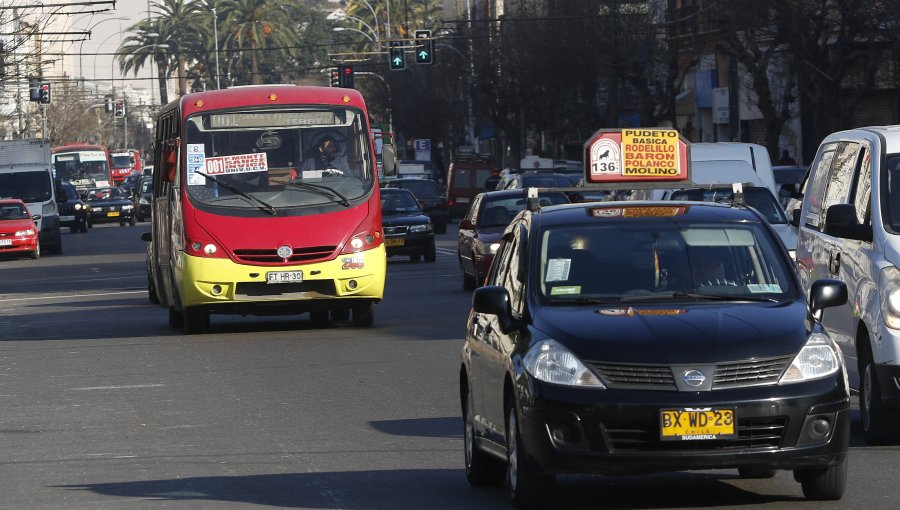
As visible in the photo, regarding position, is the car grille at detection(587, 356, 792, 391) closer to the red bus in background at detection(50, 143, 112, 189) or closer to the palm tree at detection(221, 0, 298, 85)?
the red bus in background at detection(50, 143, 112, 189)

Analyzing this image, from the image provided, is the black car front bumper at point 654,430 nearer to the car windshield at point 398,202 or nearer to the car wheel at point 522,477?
the car wheel at point 522,477

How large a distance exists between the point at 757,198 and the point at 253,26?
78.8 metres

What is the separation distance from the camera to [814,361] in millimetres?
8383

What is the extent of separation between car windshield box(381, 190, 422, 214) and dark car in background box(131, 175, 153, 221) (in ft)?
140

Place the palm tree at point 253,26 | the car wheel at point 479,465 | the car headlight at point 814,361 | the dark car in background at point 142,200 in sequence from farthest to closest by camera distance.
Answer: the palm tree at point 253,26
the dark car in background at point 142,200
the car wheel at point 479,465
the car headlight at point 814,361

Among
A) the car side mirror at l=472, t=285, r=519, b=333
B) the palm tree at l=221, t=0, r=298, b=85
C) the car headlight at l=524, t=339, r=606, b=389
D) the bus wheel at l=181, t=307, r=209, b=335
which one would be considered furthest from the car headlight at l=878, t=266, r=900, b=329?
the palm tree at l=221, t=0, r=298, b=85

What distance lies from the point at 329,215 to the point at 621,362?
42.9 feet

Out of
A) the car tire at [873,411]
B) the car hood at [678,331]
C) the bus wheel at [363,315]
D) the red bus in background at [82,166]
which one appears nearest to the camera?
the car hood at [678,331]

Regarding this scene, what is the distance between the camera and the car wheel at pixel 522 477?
27.7 ft

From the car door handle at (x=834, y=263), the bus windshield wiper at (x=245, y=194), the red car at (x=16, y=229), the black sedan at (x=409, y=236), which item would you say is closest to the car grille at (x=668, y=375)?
the car door handle at (x=834, y=263)

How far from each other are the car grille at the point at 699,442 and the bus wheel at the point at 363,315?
549 inches

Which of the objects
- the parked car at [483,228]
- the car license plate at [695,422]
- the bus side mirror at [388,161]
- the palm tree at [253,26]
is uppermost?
the palm tree at [253,26]

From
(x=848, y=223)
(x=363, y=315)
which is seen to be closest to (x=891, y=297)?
(x=848, y=223)

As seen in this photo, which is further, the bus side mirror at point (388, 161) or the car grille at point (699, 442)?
the bus side mirror at point (388, 161)
